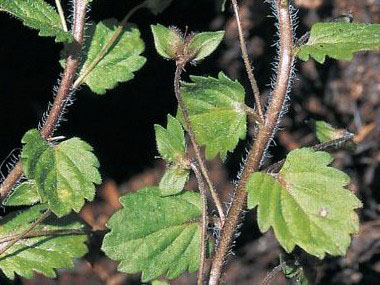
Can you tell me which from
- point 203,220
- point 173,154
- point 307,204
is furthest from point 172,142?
point 307,204

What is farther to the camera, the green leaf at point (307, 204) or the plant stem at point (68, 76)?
the plant stem at point (68, 76)

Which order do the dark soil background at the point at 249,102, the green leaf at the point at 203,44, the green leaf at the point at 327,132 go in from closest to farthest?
the green leaf at the point at 203,44, the green leaf at the point at 327,132, the dark soil background at the point at 249,102

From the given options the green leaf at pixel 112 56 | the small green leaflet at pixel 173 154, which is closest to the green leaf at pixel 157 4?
the green leaf at pixel 112 56

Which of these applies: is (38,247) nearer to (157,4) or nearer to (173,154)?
(173,154)

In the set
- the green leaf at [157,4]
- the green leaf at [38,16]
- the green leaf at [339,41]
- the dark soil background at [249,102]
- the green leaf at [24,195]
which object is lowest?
the dark soil background at [249,102]

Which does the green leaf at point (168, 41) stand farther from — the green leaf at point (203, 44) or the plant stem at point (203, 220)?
the plant stem at point (203, 220)

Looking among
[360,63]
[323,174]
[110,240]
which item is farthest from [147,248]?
[360,63]

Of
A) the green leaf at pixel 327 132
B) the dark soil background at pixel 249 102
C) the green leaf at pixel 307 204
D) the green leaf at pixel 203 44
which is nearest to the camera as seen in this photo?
the green leaf at pixel 307 204
